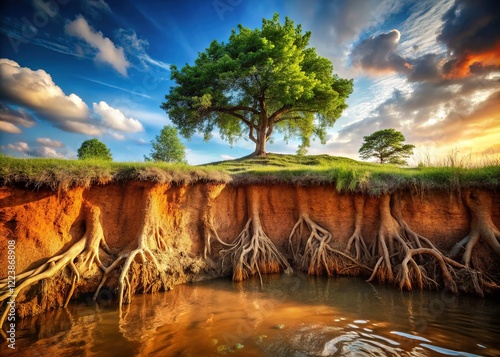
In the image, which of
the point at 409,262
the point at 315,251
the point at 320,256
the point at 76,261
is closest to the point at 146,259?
the point at 76,261

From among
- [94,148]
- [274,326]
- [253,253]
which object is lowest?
[274,326]

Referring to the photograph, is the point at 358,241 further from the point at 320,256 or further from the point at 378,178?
the point at 378,178

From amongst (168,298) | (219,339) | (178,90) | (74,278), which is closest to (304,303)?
(219,339)

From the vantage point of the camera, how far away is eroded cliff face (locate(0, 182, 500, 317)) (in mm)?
6254

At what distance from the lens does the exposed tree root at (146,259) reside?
661 cm

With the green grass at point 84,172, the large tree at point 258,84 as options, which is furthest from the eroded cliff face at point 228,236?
the large tree at point 258,84

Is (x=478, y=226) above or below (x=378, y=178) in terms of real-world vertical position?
below

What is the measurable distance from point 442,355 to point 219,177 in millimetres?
7448

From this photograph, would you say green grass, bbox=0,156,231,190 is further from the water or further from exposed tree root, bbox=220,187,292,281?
the water

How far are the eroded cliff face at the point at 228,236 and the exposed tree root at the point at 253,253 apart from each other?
0.04m

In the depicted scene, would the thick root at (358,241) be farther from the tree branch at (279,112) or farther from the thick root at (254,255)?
the tree branch at (279,112)

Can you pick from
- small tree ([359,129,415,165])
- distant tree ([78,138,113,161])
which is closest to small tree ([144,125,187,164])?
distant tree ([78,138,113,161])

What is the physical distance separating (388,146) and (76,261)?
3323 centimetres

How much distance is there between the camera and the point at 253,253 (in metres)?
8.79
